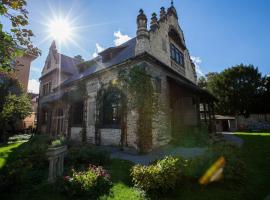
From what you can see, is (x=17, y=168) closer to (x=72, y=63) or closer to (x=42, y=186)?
(x=42, y=186)

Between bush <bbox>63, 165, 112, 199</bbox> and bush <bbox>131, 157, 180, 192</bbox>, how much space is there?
0.99m

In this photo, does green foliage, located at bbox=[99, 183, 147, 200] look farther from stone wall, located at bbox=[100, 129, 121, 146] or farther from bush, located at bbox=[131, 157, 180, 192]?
stone wall, located at bbox=[100, 129, 121, 146]

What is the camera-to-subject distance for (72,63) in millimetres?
25312

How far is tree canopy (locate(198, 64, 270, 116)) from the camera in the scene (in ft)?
124

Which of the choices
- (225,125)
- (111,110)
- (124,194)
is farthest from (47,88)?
(225,125)

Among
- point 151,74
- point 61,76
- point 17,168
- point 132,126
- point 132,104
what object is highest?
point 61,76

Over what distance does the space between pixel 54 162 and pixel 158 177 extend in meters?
3.50

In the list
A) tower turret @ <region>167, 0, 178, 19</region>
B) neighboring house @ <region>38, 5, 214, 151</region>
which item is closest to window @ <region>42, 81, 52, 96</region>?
neighboring house @ <region>38, 5, 214, 151</region>

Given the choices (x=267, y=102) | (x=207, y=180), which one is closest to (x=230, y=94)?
(x=267, y=102)

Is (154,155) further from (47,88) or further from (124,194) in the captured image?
(47,88)

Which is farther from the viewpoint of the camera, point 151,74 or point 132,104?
point 151,74

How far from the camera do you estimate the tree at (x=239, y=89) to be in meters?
38.2

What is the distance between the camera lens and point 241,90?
130 ft

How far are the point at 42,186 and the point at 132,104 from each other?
681cm
